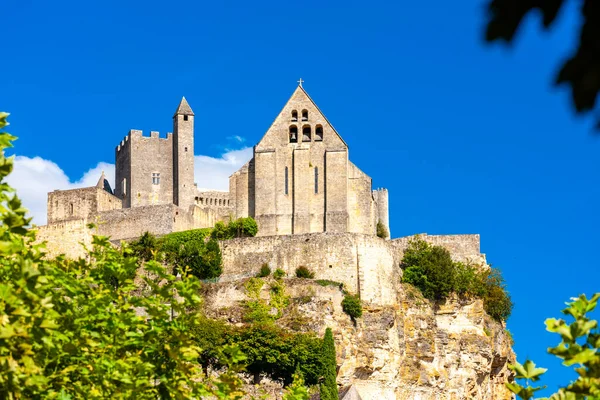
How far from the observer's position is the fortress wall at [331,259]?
5044cm

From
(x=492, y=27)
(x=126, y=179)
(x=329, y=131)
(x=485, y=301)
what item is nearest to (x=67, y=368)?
(x=492, y=27)

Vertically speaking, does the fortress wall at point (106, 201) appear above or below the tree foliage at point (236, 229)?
above

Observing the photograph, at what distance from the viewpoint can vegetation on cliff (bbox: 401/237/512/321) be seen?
5316cm

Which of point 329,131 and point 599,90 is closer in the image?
point 599,90

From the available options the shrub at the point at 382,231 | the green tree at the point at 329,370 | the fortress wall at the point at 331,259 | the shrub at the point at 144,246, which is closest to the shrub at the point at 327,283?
the fortress wall at the point at 331,259

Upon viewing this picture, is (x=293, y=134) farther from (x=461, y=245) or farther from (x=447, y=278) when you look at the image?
(x=447, y=278)

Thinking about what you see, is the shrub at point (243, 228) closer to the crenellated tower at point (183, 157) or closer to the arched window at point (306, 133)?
the arched window at point (306, 133)

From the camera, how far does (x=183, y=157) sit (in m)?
68.4

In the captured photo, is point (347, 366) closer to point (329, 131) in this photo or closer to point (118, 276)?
point (329, 131)

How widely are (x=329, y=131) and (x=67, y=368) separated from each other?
4700 cm

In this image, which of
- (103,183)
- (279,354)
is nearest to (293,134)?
(279,354)

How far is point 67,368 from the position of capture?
1425 cm

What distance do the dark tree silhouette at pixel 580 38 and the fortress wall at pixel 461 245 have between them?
52.1 m

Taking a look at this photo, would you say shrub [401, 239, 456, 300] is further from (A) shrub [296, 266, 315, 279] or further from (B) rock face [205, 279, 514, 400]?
(A) shrub [296, 266, 315, 279]
